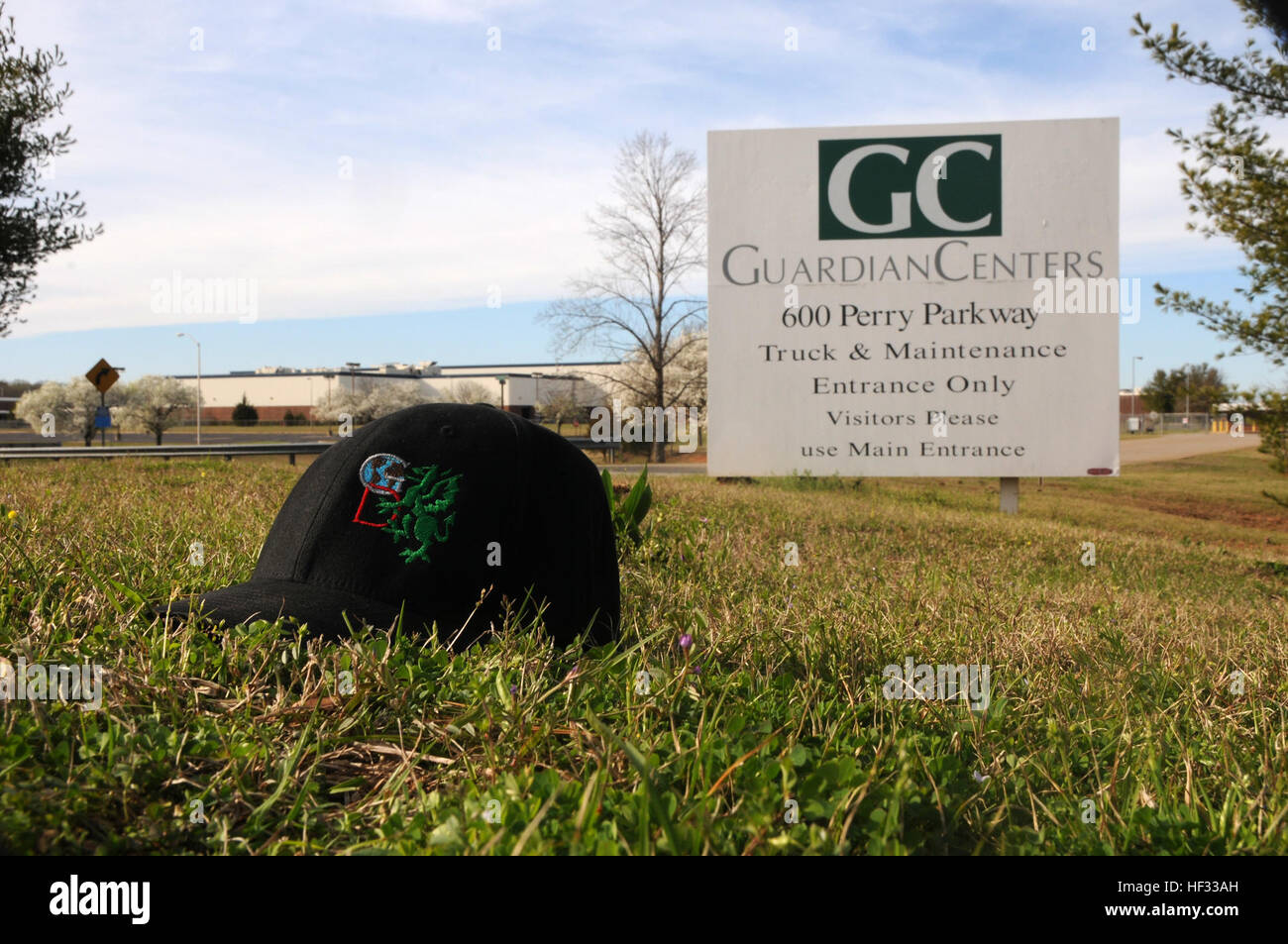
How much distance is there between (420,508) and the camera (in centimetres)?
259

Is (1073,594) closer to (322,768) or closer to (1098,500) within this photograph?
(322,768)

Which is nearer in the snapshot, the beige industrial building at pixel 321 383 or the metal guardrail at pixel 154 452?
the metal guardrail at pixel 154 452

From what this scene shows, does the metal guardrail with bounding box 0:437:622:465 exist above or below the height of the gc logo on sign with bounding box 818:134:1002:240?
below

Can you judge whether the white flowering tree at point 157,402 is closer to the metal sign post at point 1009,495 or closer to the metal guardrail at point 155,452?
the metal guardrail at point 155,452

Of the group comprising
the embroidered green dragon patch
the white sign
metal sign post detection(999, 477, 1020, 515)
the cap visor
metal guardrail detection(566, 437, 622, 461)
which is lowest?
metal sign post detection(999, 477, 1020, 515)

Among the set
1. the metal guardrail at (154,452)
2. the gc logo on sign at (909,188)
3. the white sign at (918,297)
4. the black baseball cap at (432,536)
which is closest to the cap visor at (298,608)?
the black baseball cap at (432,536)

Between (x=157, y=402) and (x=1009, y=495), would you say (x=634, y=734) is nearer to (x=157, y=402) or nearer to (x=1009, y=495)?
(x=1009, y=495)

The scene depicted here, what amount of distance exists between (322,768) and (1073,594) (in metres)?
4.87

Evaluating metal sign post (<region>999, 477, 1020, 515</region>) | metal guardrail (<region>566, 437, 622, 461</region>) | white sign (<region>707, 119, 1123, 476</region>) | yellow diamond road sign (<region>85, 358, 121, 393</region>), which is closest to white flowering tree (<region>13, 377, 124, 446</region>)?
yellow diamond road sign (<region>85, 358, 121, 393</region>)

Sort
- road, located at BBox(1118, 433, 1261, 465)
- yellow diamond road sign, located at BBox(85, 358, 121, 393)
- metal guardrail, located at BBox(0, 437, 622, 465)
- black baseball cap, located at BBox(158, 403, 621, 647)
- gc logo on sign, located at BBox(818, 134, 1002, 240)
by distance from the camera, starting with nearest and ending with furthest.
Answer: black baseball cap, located at BBox(158, 403, 621, 647) < gc logo on sign, located at BBox(818, 134, 1002, 240) < metal guardrail, located at BBox(0, 437, 622, 465) < yellow diamond road sign, located at BBox(85, 358, 121, 393) < road, located at BBox(1118, 433, 1261, 465)

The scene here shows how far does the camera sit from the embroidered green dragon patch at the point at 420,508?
2561mm

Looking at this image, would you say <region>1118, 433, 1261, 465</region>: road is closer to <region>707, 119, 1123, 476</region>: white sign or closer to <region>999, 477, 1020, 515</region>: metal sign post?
<region>999, 477, 1020, 515</region>: metal sign post

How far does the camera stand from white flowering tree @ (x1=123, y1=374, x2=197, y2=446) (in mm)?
53812
